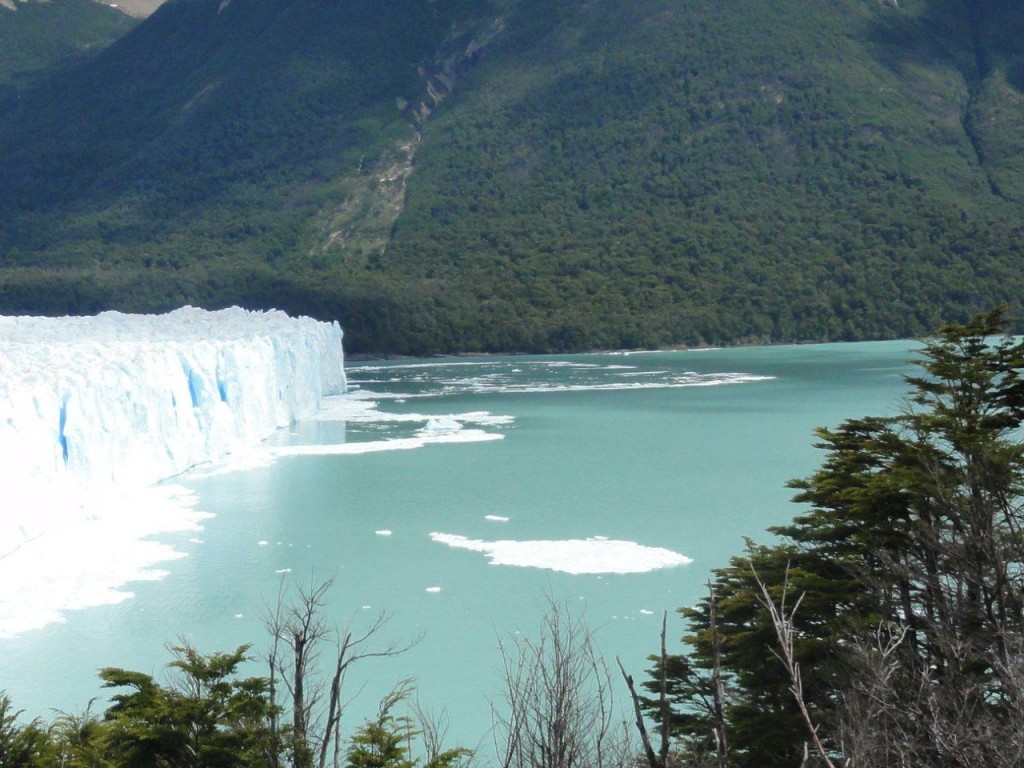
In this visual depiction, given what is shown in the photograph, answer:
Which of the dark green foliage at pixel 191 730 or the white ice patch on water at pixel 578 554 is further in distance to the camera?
the white ice patch on water at pixel 578 554

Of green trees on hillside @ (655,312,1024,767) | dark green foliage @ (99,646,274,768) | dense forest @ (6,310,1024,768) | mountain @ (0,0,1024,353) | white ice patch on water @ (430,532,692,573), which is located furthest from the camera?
mountain @ (0,0,1024,353)

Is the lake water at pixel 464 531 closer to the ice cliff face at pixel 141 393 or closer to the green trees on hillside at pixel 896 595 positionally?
the ice cliff face at pixel 141 393

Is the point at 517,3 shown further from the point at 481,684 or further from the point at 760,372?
the point at 481,684

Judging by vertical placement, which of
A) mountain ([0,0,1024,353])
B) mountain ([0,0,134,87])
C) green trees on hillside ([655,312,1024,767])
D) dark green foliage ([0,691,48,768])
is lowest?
dark green foliage ([0,691,48,768])

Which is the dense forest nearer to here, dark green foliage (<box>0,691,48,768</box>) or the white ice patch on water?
dark green foliage (<box>0,691,48,768</box>)

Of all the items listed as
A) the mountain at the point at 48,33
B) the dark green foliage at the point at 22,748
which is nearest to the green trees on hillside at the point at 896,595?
the dark green foliage at the point at 22,748

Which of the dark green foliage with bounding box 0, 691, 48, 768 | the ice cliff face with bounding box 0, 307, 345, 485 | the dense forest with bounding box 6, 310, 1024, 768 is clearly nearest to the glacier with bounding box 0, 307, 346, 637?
the ice cliff face with bounding box 0, 307, 345, 485

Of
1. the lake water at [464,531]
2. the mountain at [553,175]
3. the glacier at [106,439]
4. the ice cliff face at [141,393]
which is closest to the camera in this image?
the lake water at [464,531]
